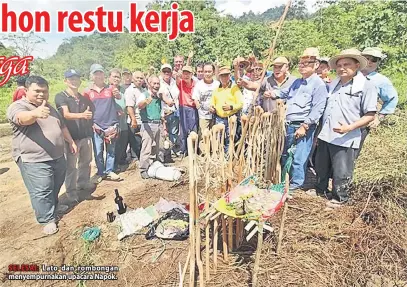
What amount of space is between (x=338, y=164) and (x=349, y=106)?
0.62m

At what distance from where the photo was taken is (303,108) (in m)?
3.46

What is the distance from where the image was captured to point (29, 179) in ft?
10.2

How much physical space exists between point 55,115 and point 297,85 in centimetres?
269

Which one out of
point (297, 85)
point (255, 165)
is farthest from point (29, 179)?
point (297, 85)

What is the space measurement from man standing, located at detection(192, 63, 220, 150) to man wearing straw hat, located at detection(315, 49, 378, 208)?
1.79m

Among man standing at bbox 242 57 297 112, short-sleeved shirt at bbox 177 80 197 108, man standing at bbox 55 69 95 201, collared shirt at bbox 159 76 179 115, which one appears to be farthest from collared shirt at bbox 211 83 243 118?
man standing at bbox 55 69 95 201

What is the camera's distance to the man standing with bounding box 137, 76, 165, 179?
445 cm

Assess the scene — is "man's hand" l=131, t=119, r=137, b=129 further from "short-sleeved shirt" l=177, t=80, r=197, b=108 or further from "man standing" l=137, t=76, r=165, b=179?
"short-sleeved shirt" l=177, t=80, r=197, b=108

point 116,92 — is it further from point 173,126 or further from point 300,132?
point 300,132

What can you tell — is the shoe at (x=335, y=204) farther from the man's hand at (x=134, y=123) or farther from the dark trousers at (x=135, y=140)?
the dark trousers at (x=135, y=140)

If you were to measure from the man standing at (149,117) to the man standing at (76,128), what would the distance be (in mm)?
725

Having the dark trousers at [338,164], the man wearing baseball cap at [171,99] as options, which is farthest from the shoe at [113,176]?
the dark trousers at [338,164]

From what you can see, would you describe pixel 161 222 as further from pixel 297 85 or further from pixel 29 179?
pixel 297 85

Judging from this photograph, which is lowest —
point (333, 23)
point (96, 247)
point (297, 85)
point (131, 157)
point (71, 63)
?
point (96, 247)
